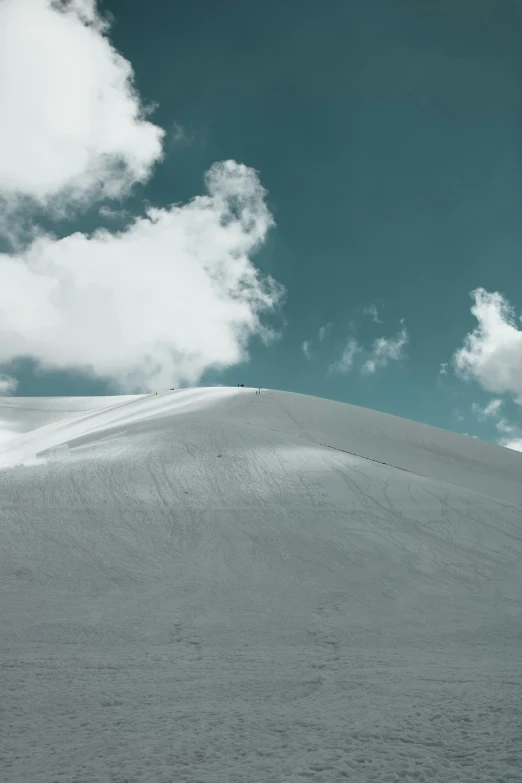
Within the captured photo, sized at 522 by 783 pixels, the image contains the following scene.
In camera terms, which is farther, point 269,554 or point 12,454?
point 12,454

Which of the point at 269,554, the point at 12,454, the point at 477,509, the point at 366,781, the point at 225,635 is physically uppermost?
the point at 12,454

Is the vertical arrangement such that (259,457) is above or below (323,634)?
above

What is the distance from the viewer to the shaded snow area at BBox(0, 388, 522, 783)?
187 inches

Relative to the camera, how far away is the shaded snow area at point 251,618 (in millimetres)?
4750

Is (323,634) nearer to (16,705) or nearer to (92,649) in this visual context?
(92,649)

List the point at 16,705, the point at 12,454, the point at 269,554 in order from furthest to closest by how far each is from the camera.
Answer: the point at 12,454
the point at 269,554
the point at 16,705

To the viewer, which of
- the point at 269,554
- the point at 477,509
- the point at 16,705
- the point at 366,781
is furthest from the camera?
the point at 477,509

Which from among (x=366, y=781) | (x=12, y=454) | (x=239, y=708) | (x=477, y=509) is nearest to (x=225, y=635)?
(x=239, y=708)

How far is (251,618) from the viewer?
793 centimetres

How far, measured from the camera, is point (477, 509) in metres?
14.4

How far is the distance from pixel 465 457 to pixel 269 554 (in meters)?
14.9

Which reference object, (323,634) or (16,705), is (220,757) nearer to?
(16,705)

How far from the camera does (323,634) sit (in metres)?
7.46

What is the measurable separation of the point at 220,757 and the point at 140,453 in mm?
12695
